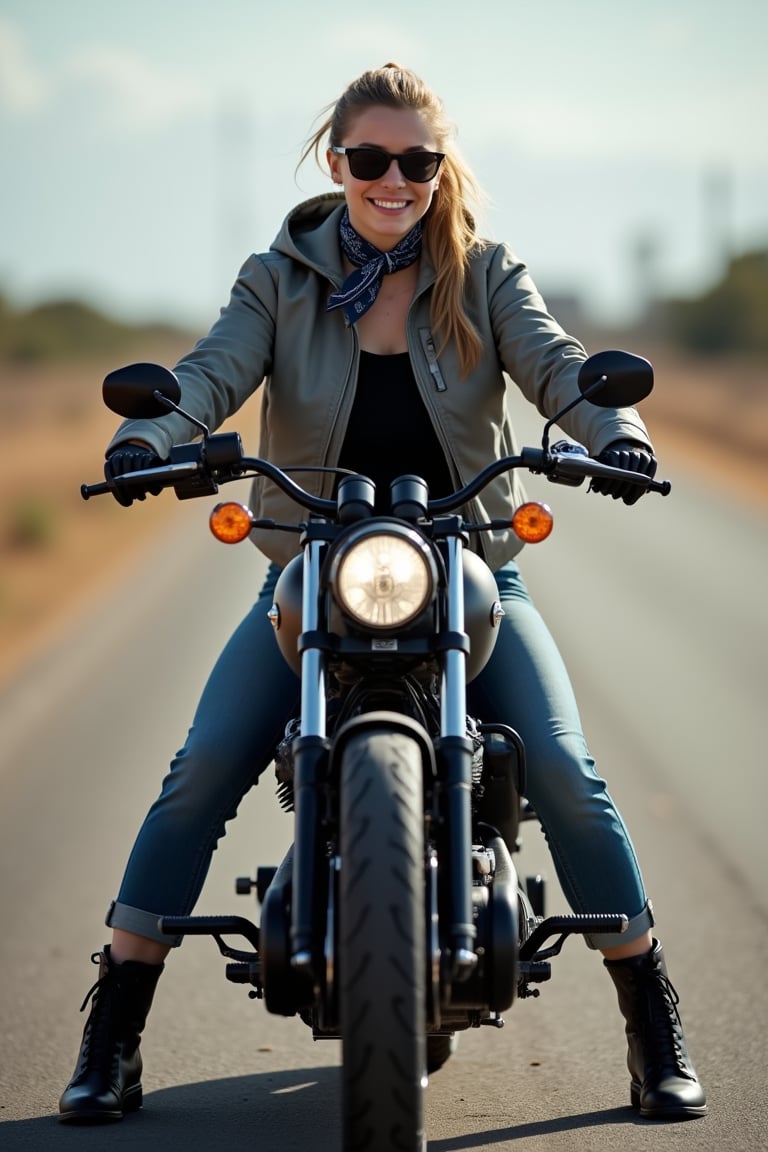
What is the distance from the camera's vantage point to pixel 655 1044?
4.28m

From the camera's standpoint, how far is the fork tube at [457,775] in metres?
3.41

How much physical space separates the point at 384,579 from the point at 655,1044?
1472 millimetres

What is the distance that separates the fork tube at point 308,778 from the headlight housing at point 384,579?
117mm

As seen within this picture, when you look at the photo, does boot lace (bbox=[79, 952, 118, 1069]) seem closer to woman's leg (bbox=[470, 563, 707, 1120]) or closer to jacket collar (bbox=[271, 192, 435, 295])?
woman's leg (bbox=[470, 563, 707, 1120])

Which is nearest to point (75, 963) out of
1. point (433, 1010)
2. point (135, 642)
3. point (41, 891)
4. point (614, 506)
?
point (41, 891)

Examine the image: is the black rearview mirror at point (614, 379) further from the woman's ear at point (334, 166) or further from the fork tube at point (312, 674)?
the woman's ear at point (334, 166)

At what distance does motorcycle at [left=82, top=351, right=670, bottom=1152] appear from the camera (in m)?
3.28

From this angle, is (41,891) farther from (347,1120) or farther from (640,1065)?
(347,1120)

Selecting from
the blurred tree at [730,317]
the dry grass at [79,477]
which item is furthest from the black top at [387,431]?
the blurred tree at [730,317]

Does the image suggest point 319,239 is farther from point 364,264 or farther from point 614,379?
point 614,379

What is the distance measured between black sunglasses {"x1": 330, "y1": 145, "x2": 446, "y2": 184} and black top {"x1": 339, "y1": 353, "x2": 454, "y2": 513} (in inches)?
17.6

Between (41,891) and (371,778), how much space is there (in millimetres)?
3820

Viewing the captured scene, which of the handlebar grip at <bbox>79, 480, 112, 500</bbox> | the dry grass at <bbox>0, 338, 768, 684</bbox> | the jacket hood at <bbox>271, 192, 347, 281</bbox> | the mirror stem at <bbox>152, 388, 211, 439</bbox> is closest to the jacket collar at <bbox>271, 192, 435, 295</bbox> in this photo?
the jacket hood at <bbox>271, 192, 347, 281</bbox>

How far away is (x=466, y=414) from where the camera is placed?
4387 mm
